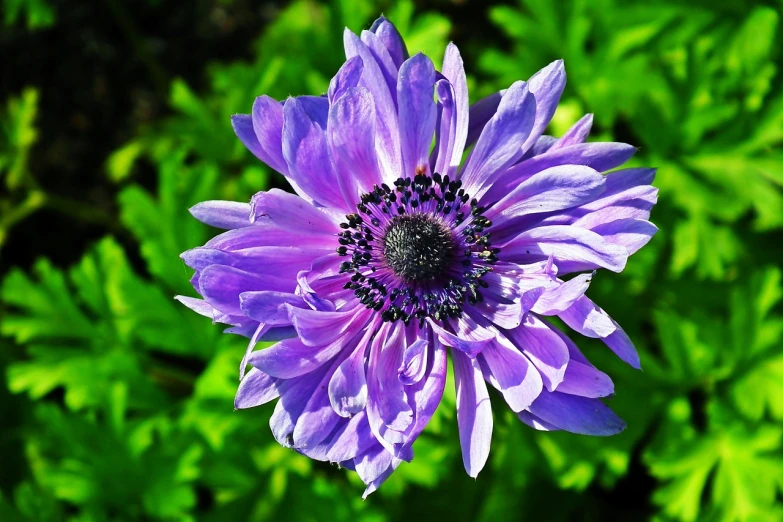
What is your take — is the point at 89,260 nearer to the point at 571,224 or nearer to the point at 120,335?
the point at 120,335

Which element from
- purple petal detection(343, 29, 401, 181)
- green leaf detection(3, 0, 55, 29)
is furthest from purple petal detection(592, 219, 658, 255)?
green leaf detection(3, 0, 55, 29)

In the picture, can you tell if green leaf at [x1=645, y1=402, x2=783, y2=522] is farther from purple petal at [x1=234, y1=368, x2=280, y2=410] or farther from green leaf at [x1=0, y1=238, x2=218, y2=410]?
green leaf at [x1=0, y1=238, x2=218, y2=410]

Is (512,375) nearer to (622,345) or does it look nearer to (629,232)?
(622,345)

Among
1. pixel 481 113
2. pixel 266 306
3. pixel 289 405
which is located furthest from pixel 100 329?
pixel 481 113

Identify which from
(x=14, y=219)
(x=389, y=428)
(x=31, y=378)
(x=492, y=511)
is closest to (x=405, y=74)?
(x=389, y=428)

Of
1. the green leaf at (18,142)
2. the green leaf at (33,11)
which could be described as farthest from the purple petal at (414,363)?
the green leaf at (33,11)

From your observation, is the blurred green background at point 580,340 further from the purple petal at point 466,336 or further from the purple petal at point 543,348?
the purple petal at point 543,348

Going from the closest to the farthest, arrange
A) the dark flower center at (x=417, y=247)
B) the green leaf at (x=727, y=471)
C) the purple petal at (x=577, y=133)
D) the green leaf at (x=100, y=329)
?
the purple petal at (x=577, y=133) → the dark flower center at (x=417, y=247) → the green leaf at (x=727, y=471) → the green leaf at (x=100, y=329)
